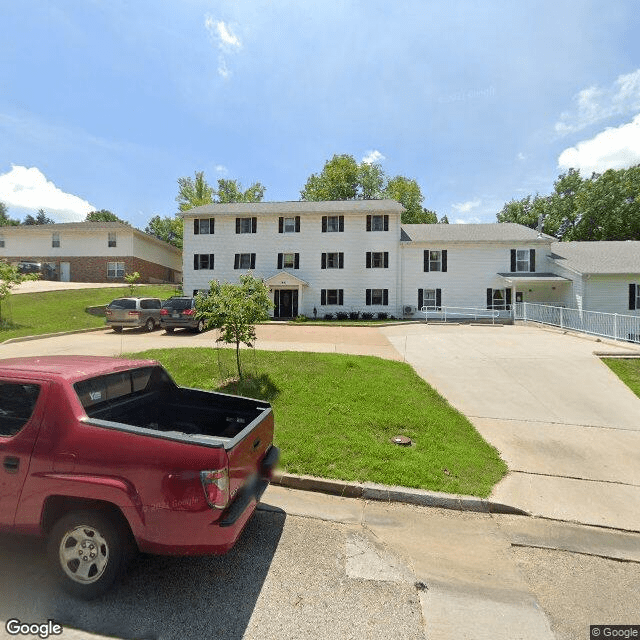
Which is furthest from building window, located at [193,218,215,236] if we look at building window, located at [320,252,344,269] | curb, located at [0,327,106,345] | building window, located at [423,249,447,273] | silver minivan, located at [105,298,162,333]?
building window, located at [423,249,447,273]

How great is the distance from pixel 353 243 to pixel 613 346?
18.2 meters

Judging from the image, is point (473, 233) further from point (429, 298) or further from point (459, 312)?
point (459, 312)

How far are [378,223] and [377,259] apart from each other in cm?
286

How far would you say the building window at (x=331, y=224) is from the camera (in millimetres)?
27469

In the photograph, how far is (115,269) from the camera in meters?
34.8

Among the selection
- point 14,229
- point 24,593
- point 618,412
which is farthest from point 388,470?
point 14,229

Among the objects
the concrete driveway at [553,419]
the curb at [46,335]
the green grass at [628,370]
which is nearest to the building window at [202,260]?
the curb at [46,335]

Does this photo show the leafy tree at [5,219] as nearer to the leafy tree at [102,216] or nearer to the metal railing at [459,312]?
the leafy tree at [102,216]

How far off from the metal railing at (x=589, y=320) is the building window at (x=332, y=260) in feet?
44.0

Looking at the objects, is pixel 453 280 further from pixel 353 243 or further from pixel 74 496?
pixel 74 496

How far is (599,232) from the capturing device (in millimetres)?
39031

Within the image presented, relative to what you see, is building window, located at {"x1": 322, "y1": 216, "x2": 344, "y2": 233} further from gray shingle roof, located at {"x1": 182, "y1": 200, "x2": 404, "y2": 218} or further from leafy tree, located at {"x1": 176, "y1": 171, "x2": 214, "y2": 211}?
leafy tree, located at {"x1": 176, "y1": 171, "x2": 214, "y2": 211}

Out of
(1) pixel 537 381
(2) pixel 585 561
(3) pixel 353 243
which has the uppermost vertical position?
(3) pixel 353 243

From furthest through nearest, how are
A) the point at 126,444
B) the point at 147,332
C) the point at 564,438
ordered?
1. the point at 147,332
2. the point at 564,438
3. the point at 126,444
